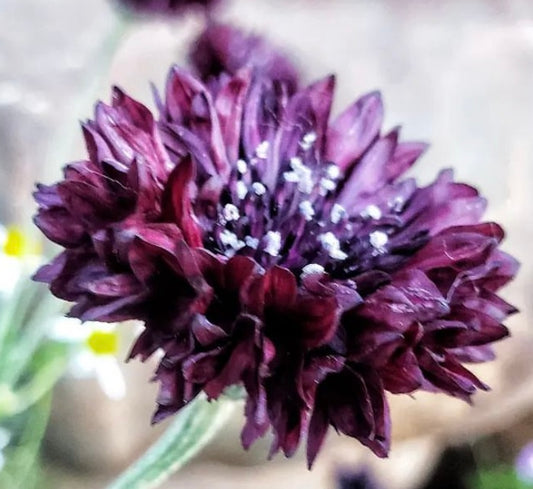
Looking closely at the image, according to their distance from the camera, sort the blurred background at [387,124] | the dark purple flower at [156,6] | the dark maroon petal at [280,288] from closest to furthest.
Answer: the dark maroon petal at [280,288]
the dark purple flower at [156,6]
the blurred background at [387,124]

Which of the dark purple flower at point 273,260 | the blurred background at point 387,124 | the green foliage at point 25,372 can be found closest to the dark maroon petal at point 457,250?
the dark purple flower at point 273,260

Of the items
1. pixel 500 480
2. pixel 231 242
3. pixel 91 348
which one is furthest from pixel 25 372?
pixel 500 480

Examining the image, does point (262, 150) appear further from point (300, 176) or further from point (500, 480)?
point (500, 480)

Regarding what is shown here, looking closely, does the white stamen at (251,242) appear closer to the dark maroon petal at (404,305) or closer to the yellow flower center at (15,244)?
the dark maroon petal at (404,305)

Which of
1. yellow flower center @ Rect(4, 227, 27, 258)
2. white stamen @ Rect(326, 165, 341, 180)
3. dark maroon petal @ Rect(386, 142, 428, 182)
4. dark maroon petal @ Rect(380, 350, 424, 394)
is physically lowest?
yellow flower center @ Rect(4, 227, 27, 258)

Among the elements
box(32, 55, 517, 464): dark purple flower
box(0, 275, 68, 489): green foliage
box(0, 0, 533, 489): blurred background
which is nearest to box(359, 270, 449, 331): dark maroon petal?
box(32, 55, 517, 464): dark purple flower

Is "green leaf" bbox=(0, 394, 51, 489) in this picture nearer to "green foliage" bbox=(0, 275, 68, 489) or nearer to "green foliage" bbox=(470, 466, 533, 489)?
"green foliage" bbox=(0, 275, 68, 489)

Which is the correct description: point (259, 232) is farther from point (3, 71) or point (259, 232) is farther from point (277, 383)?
point (3, 71)
